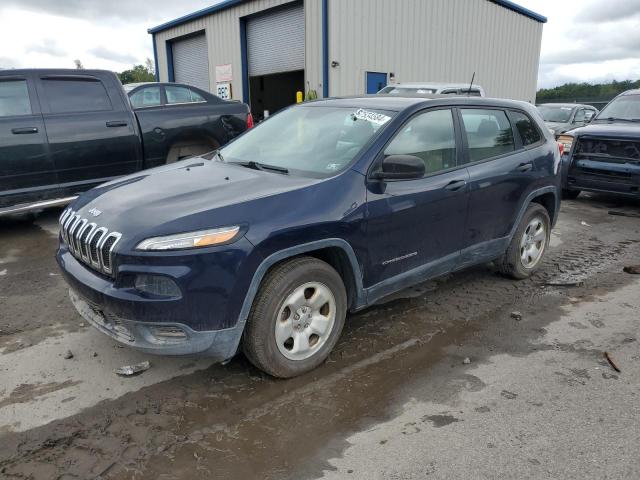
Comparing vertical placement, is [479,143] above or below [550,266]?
above

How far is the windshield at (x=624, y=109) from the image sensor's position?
8773 millimetres

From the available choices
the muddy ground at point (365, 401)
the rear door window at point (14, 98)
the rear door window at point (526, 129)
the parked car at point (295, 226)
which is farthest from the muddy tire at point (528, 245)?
the rear door window at point (14, 98)

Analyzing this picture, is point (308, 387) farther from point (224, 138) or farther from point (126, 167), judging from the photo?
point (224, 138)

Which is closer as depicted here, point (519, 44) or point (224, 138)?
point (224, 138)

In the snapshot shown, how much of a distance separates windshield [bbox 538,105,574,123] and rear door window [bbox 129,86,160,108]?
1114 centimetres

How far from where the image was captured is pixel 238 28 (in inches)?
701

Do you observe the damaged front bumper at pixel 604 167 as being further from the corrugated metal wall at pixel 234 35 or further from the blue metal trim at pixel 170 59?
the blue metal trim at pixel 170 59

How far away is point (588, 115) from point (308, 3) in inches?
359

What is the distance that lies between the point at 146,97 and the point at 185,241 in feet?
22.1

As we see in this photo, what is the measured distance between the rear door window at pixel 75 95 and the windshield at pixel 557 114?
40.9 feet

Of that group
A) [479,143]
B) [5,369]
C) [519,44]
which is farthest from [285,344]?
[519,44]

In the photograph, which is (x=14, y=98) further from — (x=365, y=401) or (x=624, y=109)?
(x=624, y=109)

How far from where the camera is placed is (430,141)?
3891 mm

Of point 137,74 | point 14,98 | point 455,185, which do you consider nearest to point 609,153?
point 455,185
